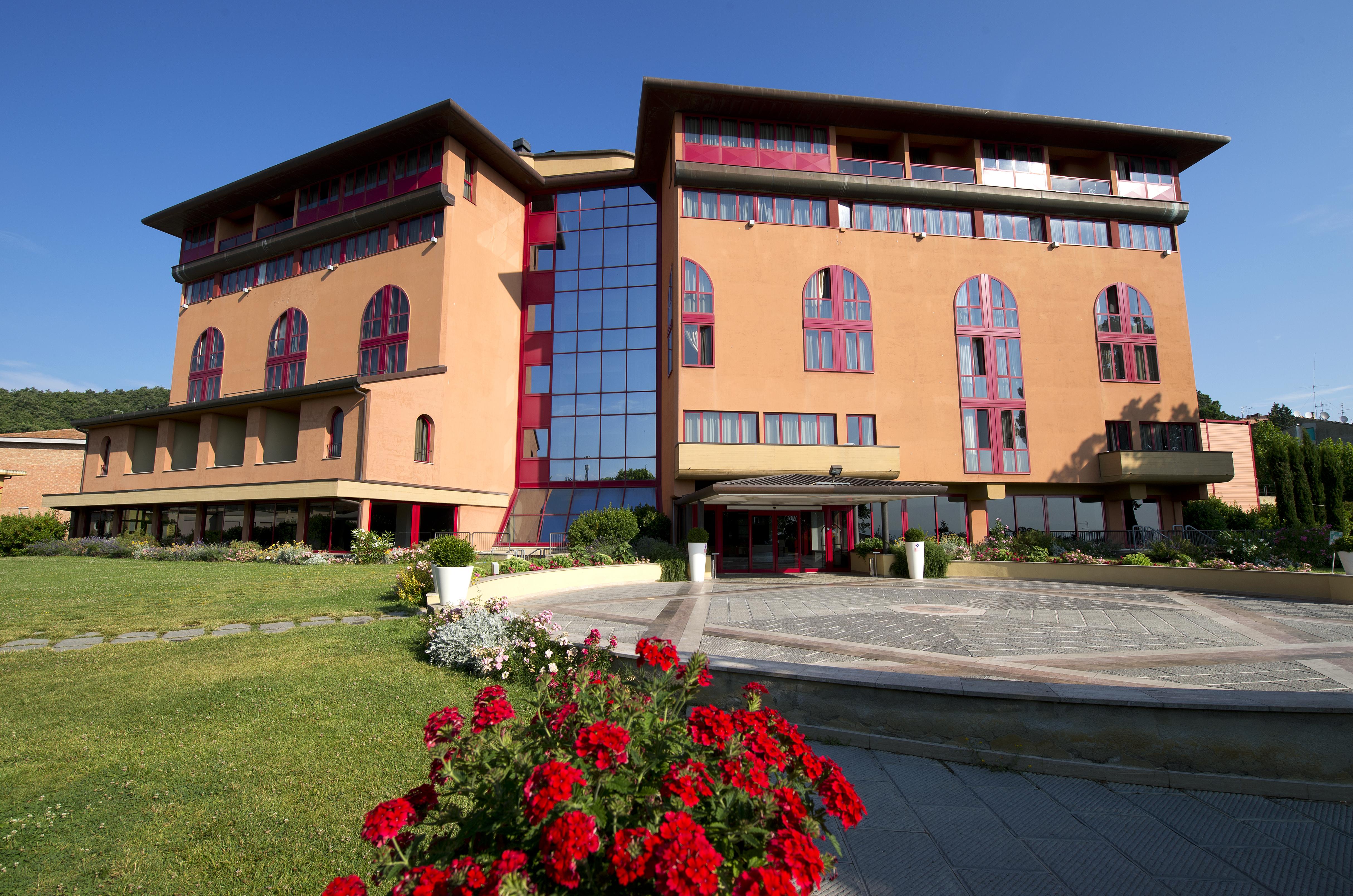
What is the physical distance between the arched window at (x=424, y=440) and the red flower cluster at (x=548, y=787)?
25.5 m

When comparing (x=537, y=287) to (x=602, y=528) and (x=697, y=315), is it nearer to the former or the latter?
(x=697, y=315)

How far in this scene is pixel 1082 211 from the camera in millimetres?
28703

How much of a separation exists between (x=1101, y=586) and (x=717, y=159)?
20.9 metres

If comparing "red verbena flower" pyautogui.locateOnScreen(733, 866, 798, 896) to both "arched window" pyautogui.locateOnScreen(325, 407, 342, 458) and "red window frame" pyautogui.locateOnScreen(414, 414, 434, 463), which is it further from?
"red window frame" pyautogui.locateOnScreen(414, 414, 434, 463)

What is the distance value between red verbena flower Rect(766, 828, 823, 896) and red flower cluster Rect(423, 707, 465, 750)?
1332mm

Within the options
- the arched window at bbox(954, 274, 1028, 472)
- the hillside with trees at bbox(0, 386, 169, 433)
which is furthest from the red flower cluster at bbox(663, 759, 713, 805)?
the hillside with trees at bbox(0, 386, 169, 433)

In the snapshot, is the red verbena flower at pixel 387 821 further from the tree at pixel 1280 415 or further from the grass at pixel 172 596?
the tree at pixel 1280 415

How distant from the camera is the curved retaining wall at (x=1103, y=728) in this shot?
416 centimetres

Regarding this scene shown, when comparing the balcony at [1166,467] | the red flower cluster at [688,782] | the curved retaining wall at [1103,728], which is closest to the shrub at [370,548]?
the curved retaining wall at [1103,728]

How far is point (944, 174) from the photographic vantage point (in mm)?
28141

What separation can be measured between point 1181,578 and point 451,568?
17.0m

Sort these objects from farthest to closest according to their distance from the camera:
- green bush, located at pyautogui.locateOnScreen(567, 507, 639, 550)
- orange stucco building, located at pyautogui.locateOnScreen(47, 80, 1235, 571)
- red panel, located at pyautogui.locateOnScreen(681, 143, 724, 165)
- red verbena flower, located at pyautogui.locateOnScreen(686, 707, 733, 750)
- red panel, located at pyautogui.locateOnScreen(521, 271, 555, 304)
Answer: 1. red panel, located at pyautogui.locateOnScreen(521, 271, 555, 304)
2. red panel, located at pyautogui.locateOnScreen(681, 143, 724, 165)
3. orange stucco building, located at pyautogui.locateOnScreen(47, 80, 1235, 571)
4. green bush, located at pyautogui.locateOnScreen(567, 507, 639, 550)
5. red verbena flower, located at pyautogui.locateOnScreen(686, 707, 733, 750)

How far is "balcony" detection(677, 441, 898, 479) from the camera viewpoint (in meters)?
24.0

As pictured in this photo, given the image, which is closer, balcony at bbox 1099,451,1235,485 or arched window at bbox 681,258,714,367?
arched window at bbox 681,258,714,367
